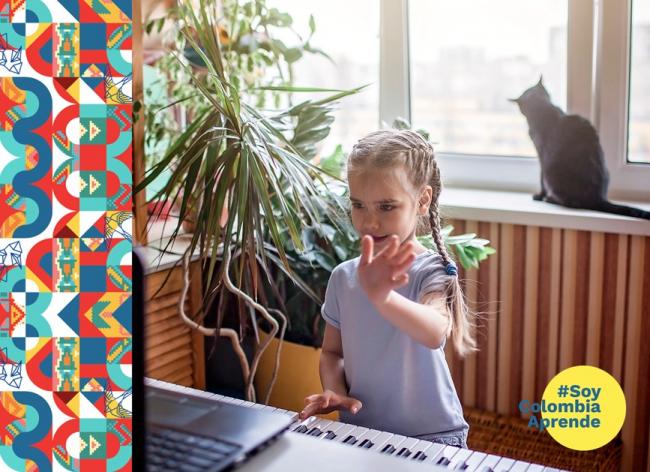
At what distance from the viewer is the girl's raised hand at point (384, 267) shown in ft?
3.11

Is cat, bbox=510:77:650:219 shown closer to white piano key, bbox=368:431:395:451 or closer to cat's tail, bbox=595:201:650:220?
cat's tail, bbox=595:201:650:220

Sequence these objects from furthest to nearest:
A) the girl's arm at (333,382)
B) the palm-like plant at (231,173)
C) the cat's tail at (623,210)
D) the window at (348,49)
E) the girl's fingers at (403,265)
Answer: the window at (348,49) → the cat's tail at (623,210) → the palm-like plant at (231,173) → the girl's arm at (333,382) → the girl's fingers at (403,265)

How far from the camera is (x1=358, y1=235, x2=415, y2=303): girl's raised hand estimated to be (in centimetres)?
95

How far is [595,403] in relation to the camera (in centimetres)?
225

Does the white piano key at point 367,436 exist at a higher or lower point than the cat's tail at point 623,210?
lower

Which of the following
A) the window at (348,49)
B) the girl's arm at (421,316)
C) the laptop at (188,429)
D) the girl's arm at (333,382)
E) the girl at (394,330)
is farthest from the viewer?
the window at (348,49)

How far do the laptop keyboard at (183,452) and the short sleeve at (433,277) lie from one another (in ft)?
2.30

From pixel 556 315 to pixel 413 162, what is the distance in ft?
3.50

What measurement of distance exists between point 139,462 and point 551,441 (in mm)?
1922

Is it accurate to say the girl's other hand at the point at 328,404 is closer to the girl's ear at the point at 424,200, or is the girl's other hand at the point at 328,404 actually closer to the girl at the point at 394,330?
the girl at the point at 394,330

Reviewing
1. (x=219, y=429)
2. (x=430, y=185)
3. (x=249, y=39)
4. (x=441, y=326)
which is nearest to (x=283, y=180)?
(x=249, y=39)

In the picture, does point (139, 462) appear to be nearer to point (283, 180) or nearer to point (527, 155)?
point (283, 180)

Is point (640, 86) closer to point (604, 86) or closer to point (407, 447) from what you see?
point (604, 86)

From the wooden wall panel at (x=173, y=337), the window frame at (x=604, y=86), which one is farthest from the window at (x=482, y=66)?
the wooden wall panel at (x=173, y=337)
